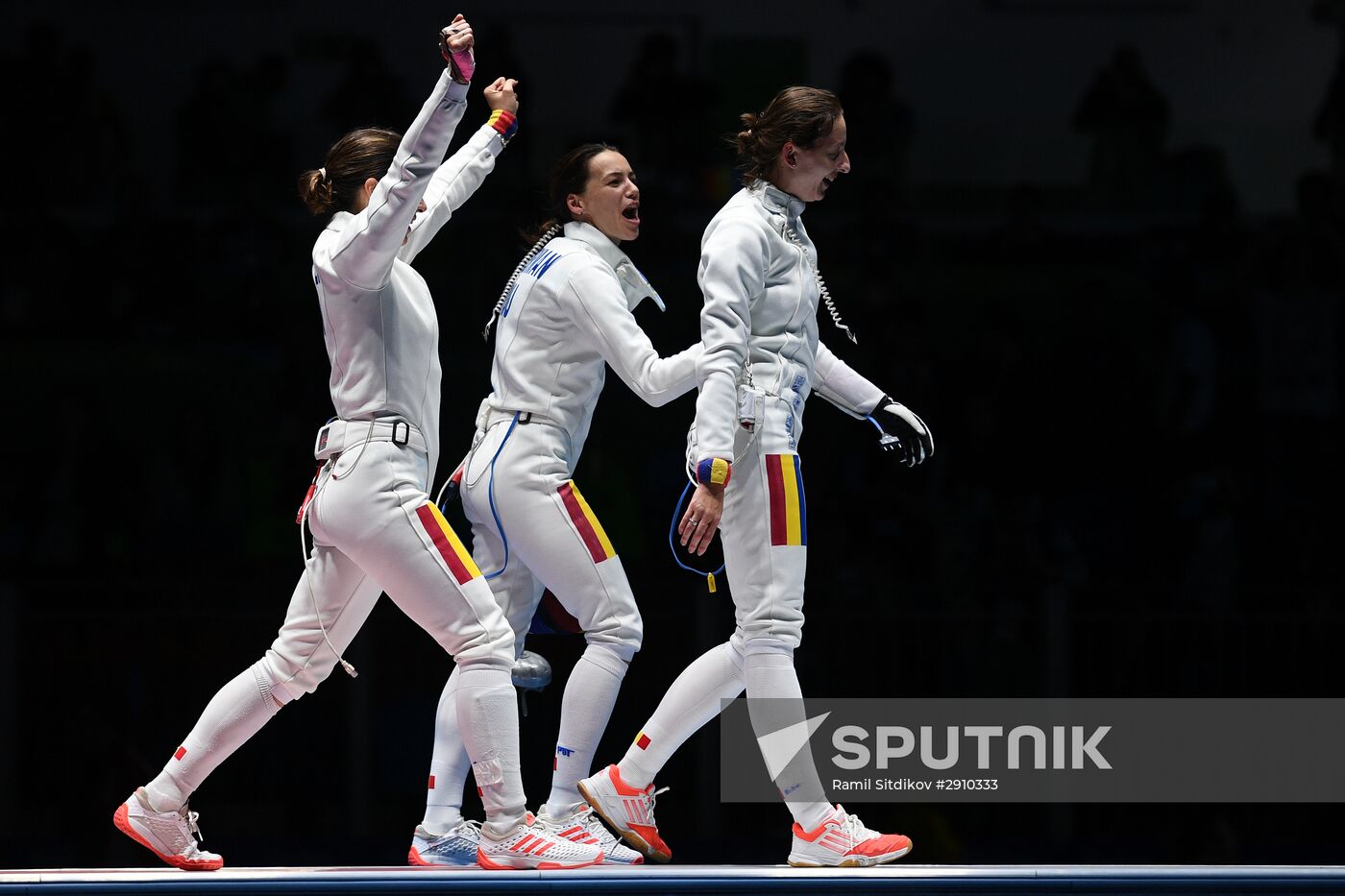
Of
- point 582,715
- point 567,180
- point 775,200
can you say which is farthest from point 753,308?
point 582,715

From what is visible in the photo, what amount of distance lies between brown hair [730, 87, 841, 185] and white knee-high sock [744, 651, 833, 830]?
41.8 inches

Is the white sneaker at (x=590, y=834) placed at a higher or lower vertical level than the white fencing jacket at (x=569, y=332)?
lower

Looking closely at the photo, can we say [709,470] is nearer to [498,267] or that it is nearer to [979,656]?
[979,656]

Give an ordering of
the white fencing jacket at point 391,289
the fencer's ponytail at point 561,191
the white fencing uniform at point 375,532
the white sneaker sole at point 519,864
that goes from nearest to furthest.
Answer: the white fencing jacket at point 391,289 < the white fencing uniform at point 375,532 < the white sneaker sole at point 519,864 < the fencer's ponytail at point 561,191

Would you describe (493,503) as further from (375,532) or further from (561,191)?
(561,191)

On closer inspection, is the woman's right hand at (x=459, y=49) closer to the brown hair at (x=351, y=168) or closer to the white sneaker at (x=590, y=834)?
the brown hair at (x=351, y=168)

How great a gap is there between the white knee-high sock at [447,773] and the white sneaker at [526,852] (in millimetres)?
249

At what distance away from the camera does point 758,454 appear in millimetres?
3559

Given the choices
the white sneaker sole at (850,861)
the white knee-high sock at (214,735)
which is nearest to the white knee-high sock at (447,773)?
the white knee-high sock at (214,735)

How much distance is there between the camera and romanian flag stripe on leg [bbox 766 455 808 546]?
139 inches

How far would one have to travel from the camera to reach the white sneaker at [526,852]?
133 inches

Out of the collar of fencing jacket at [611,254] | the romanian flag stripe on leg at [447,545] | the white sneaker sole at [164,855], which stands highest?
the collar of fencing jacket at [611,254]

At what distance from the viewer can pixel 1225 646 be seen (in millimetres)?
5848

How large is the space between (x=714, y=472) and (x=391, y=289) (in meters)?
0.76
